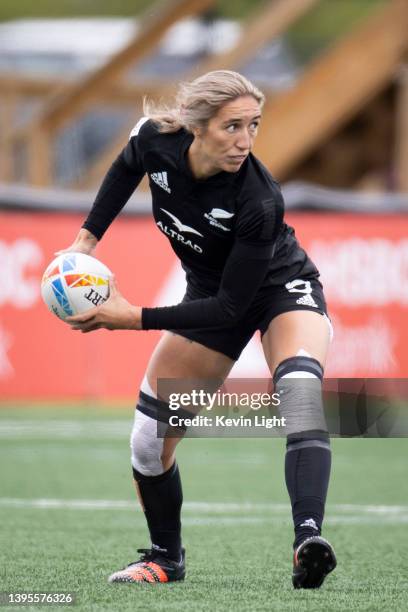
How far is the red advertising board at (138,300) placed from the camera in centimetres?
1309

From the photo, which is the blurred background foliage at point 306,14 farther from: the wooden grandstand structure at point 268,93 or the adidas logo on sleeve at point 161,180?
the adidas logo on sleeve at point 161,180

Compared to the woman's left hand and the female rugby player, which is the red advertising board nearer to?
the female rugby player

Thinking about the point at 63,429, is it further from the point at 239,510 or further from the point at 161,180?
the point at 161,180

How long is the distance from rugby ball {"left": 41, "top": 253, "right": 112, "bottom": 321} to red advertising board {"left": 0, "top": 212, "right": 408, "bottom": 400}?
7.70 m

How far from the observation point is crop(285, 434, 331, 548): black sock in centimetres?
488

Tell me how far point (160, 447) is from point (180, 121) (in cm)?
126

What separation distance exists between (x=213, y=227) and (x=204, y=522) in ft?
8.06

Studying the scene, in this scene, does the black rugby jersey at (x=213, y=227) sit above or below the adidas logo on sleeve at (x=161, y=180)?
below

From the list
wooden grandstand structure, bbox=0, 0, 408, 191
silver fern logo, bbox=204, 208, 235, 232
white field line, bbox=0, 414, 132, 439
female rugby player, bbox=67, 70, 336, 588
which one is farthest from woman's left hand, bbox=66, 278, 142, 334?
wooden grandstand structure, bbox=0, 0, 408, 191

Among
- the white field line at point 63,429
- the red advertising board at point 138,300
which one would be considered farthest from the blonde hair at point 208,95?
the red advertising board at point 138,300

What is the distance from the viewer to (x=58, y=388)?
1318cm

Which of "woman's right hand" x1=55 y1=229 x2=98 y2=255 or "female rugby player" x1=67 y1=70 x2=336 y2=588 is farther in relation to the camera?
"woman's right hand" x1=55 y1=229 x2=98 y2=255

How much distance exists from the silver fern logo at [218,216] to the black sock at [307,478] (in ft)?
2.70

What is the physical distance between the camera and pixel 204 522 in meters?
7.15
